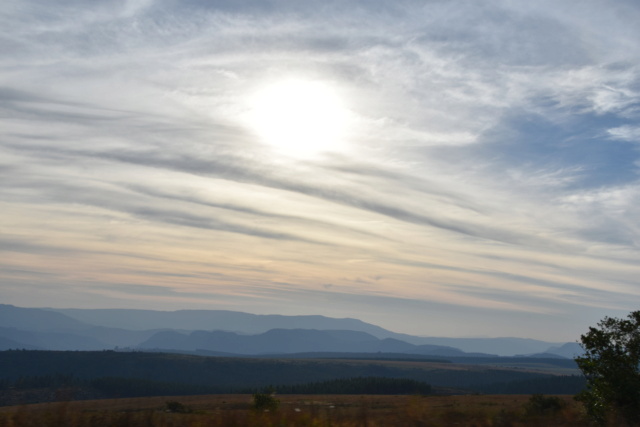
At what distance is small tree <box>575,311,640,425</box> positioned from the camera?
2709 cm

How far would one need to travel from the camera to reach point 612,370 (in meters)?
29.0

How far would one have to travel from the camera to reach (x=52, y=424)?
1739cm

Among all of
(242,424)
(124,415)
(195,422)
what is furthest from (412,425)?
(124,415)

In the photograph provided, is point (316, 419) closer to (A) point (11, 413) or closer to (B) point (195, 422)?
(B) point (195, 422)

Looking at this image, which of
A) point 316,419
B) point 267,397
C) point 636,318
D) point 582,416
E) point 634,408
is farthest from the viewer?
point 267,397

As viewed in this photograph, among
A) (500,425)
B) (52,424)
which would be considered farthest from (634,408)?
(52,424)

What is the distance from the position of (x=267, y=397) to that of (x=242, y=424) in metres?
32.4

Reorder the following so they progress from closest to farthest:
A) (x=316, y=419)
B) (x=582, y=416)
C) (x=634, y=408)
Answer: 1. (x=316, y=419)
2. (x=634, y=408)
3. (x=582, y=416)

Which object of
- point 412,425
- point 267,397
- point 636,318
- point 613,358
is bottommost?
point 267,397

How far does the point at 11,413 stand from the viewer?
712 inches

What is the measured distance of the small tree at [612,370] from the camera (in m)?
27.1

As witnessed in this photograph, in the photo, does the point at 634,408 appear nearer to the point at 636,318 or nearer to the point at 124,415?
the point at 636,318

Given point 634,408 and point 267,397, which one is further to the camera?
point 267,397

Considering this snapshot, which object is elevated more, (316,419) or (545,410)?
(316,419)
